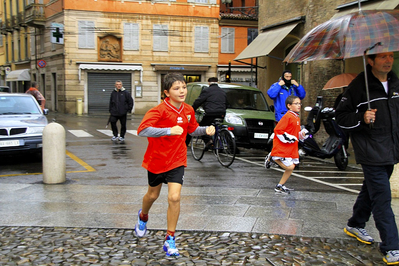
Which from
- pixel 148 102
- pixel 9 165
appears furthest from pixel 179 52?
pixel 9 165

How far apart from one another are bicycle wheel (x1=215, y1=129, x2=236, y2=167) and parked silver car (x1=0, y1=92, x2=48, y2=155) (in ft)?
12.2

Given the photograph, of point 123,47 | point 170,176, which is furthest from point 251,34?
point 170,176

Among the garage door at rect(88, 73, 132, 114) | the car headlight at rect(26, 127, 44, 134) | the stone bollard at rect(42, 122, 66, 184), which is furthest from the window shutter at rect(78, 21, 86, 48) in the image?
the stone bollard at rect(42, 122, 66, 184)

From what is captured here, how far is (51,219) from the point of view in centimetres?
535

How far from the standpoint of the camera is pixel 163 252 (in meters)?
4.33

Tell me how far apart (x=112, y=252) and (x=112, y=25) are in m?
30.6

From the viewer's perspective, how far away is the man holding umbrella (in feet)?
13.4

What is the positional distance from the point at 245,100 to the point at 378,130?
836 cm

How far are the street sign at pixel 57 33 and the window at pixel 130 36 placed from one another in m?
4.25

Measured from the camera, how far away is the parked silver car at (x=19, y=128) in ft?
31.3

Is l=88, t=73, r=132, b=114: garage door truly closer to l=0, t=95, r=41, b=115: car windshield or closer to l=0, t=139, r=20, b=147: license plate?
l=0, t=95, r=41, b=115: car windshield

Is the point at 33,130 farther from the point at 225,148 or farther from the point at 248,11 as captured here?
the point at 248,11

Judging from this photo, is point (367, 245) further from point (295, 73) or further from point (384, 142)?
point (295, 73)

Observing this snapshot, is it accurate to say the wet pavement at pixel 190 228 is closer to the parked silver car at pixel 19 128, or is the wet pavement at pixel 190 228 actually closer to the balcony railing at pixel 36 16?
the parked silver car at pixel 19 128
